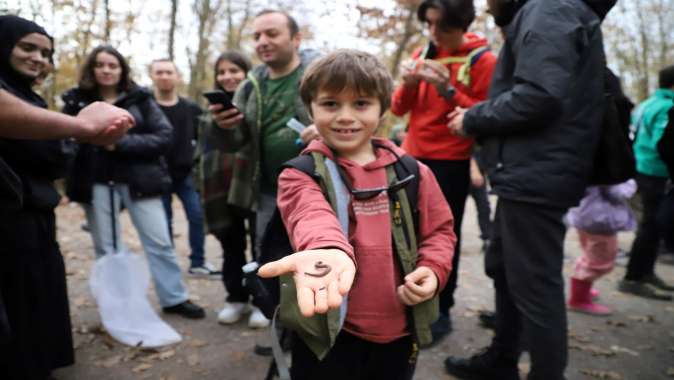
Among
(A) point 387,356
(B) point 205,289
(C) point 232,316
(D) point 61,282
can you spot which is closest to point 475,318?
(C) point 232,316

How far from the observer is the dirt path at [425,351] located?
9.53 ft

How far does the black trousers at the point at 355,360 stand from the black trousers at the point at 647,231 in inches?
154

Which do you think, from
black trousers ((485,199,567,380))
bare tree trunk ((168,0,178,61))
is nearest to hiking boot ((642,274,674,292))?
black trousers ((485,199,567,380))

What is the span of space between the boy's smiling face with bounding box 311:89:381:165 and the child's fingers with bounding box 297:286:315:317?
81 centimetres

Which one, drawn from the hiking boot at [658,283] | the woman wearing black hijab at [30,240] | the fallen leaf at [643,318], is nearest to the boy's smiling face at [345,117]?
the woman wearing black hijab at [30,240]

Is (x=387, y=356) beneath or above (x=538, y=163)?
beneath

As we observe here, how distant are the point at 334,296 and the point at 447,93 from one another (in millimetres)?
2186

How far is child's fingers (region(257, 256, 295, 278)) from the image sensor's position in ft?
3.57

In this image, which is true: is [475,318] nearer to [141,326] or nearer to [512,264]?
[512,264]

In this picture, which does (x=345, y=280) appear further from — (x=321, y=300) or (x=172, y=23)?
(x=172, y=23)

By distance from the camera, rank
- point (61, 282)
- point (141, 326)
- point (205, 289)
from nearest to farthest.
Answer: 1. point (61, 282)
2. point (141, 326)
3. point (205, 289)

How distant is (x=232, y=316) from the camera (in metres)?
3.66

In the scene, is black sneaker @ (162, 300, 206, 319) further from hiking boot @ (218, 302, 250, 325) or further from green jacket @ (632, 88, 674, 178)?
green jacket @ (632, 88, 674, 178)

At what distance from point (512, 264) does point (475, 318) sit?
1847mm
